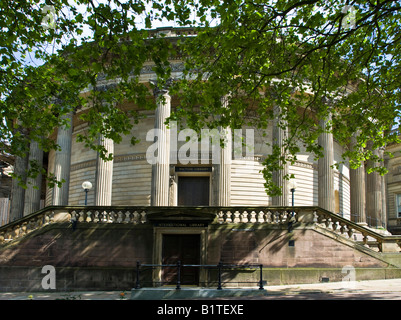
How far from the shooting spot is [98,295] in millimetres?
16312

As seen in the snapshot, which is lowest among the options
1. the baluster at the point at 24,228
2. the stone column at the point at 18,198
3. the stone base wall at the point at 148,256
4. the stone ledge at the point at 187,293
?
the stone ledge at the point at 187,293

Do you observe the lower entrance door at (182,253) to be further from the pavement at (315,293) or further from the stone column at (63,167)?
the stone column at (63,167)

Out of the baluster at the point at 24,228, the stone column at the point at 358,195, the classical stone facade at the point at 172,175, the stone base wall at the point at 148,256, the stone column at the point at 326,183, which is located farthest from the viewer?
the stone column at the point at 358,195

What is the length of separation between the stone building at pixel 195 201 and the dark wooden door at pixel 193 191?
0.22 feet

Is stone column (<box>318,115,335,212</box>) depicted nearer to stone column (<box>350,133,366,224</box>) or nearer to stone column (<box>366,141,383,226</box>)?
stone column (<box>350,133,366,224</box>)

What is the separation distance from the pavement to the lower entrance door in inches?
83.3

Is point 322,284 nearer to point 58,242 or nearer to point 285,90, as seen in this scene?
point 285,90

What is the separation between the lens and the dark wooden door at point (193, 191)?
2842cm

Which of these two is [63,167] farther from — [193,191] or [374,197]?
[374,197]

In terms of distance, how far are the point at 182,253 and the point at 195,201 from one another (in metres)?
9.44

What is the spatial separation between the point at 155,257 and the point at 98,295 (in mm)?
3222

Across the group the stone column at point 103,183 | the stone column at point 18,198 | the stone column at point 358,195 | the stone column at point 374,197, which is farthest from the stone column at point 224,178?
the stone column at point 18,198

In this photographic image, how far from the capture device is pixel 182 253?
19094 mm
